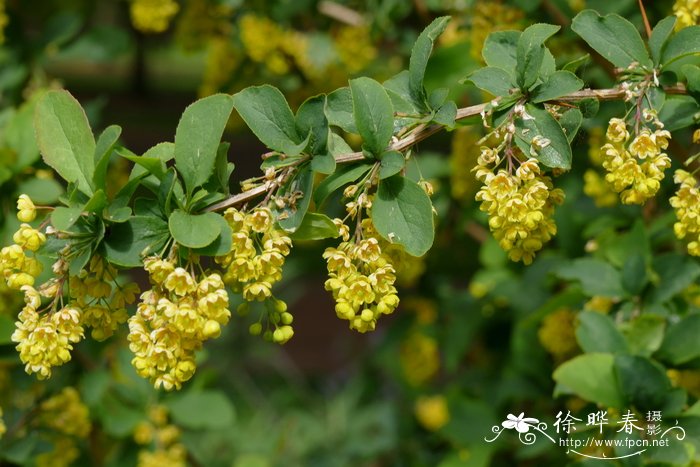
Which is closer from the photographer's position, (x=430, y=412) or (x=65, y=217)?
(x=65, y=217)

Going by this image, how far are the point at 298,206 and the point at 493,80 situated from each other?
0.92ft

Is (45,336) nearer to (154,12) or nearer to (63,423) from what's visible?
(63,423)

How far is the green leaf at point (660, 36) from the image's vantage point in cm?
103

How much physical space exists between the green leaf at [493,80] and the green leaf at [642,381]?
0.49m

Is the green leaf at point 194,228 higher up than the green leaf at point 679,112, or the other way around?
the green leaf at point 679,112

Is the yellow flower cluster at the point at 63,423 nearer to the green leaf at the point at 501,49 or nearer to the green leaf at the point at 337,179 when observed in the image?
the green leaf at the point at 337,179

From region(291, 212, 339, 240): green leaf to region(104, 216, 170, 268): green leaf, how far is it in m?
0.15

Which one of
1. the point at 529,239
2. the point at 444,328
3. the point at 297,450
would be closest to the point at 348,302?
the point at 529,239

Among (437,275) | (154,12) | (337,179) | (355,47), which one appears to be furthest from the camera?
(437,275)

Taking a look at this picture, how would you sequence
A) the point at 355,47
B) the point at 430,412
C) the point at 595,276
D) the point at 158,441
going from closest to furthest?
1. the point at 595,276
2. the point at 158,441
3. the point at 355,47
4. the point at 430,412

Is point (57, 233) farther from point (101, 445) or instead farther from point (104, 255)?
point (101, 445)

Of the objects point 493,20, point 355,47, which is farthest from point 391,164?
point 355,47

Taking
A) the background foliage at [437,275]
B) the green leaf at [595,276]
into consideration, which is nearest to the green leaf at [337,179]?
the background foliage at [437,275]

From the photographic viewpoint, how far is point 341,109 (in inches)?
41.2
